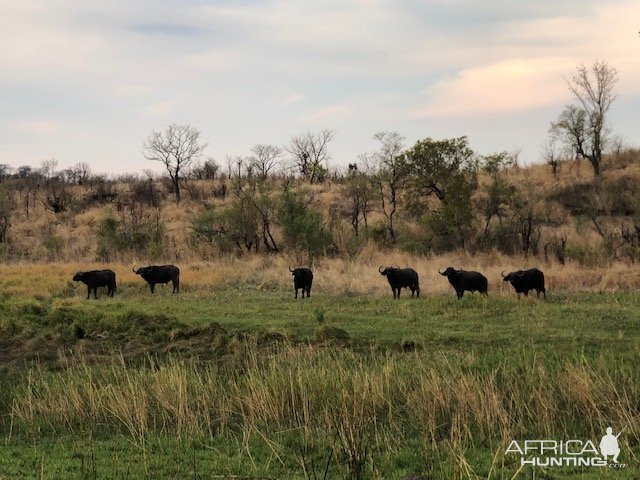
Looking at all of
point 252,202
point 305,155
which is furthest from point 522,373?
point 305,155

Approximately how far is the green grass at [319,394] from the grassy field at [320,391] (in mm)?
38

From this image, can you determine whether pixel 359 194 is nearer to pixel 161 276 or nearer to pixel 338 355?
pixel 161 276

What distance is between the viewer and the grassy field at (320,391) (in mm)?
6852

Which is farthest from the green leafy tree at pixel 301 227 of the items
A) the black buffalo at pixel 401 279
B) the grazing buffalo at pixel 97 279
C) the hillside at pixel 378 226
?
the black buffalo at pixel 401 279

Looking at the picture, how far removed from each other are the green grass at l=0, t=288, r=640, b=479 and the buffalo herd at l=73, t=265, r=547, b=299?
119 inches

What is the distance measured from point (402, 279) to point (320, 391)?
1276 centimetres

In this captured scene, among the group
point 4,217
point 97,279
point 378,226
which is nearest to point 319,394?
point 97,279

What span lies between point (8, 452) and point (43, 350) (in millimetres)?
7519

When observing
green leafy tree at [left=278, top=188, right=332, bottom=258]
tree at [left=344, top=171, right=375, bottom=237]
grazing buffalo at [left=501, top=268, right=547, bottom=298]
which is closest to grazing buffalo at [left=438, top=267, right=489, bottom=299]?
grazing buffalo at [left=501, top=268, right=547, bottom=298]

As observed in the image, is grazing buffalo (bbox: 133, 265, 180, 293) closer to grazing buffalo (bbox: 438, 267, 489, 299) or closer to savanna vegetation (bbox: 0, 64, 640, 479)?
savanna vegetation (bbox: 0, 64, 640, 479)

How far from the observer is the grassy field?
22.5 ft

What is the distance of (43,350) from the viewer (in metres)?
14.4

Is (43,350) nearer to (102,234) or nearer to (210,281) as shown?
(210,281)

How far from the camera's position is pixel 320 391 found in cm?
944
